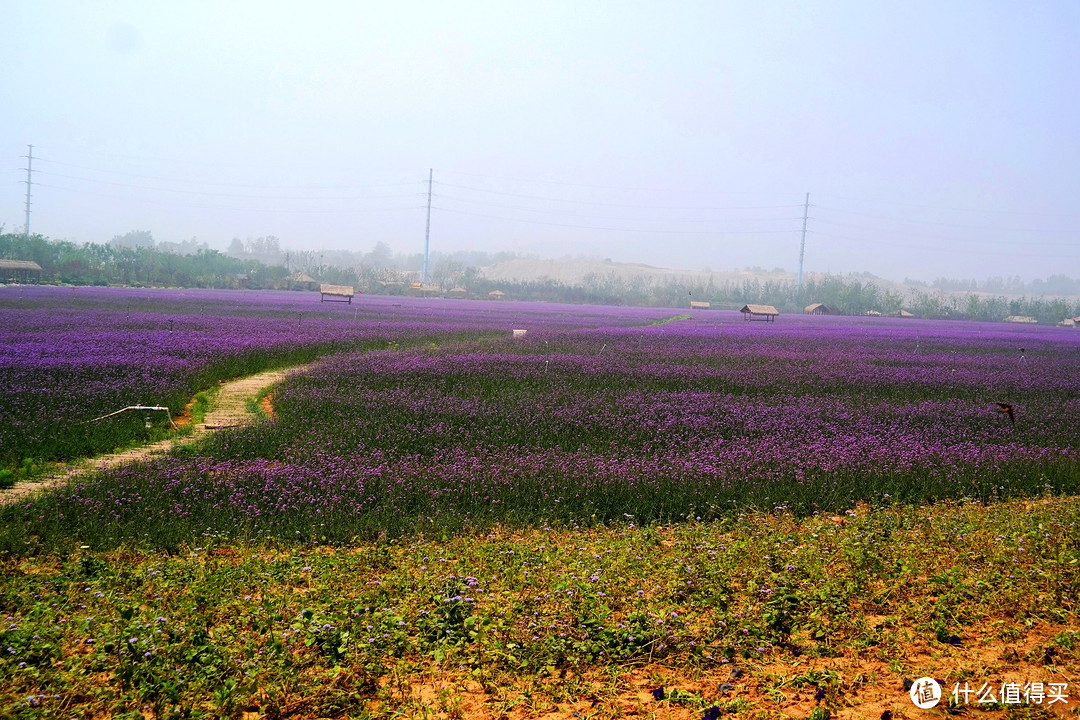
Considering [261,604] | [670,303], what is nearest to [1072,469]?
[261,604]

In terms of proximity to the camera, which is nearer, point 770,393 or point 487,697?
point 487,697

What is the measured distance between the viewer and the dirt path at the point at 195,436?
8020 millimetres

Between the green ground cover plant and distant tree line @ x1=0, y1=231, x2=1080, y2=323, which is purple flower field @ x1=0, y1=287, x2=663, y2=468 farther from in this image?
distant tree line @ x1=0, y1=231, x2=1080, y2=323

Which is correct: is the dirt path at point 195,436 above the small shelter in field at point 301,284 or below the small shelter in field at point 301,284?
below

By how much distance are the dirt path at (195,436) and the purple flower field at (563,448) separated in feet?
2.25

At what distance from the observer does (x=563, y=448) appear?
32.5ft

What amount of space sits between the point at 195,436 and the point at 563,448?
5.39 meters

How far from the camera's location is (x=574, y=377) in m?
16.1

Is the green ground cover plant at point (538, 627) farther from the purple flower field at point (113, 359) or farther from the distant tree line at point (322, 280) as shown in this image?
the distant tree line at point (322, 280)

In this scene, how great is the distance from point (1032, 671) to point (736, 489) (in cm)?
428

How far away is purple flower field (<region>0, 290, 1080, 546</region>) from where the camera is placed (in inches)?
282

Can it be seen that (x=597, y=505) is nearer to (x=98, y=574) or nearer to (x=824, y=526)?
(x=824, y=526)

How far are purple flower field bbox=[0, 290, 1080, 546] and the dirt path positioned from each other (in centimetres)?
69

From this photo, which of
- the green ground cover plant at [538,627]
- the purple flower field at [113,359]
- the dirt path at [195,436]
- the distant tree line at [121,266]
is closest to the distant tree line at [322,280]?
the distant tree line at [121,266]
